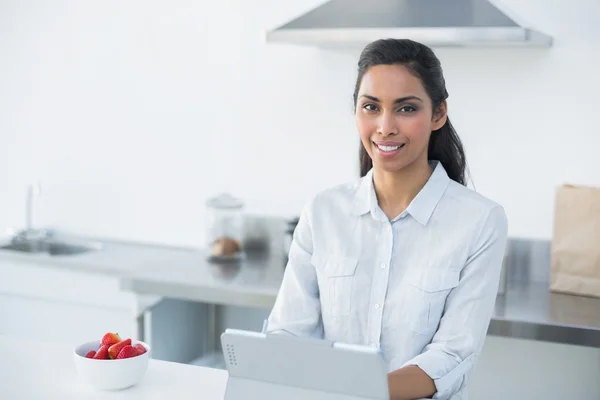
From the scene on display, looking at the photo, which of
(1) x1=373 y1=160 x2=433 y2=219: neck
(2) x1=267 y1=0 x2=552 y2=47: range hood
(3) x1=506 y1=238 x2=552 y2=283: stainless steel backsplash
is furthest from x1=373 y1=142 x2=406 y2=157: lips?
(3) x1=506 y1=238 x2=552 y2=283: stainless steel backsplash

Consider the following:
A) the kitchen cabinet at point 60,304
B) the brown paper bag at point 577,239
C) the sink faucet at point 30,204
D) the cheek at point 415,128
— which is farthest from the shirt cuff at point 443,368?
the sink faucet at point 30,204

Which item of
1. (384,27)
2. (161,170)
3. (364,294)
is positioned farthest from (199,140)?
(364,294)

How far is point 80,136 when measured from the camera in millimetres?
3670

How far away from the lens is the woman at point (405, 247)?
1.76 metres

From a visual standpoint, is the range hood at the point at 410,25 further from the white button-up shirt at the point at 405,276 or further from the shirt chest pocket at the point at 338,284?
the shirt chest pocket at the point at 338,284

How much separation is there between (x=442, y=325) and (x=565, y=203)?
3.46ft

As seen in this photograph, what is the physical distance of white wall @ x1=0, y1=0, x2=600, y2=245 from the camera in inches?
113

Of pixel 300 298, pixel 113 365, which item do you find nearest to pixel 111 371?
pixel 113 365

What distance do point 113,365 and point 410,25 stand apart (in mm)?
1400

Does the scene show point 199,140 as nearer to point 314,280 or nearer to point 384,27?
point 384,27

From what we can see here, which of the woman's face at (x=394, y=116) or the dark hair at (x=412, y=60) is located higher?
the dark hair at (x=412, y=60)

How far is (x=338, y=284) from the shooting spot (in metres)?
1.88

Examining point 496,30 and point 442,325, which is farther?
point 496,30

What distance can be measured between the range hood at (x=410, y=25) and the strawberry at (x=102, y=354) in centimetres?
132
